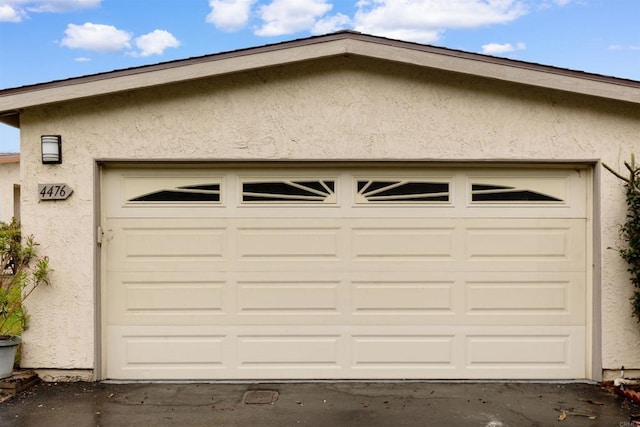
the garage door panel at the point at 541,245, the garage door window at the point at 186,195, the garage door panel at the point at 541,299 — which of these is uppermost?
the garage door window at the point at 186,195

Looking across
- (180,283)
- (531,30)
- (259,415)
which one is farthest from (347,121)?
(531,30)

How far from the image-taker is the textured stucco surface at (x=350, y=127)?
5.48m

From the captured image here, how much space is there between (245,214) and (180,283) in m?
1.03

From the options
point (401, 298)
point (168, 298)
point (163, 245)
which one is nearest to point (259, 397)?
point (168, 298)

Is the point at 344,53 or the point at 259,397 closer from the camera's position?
the point at 259,397

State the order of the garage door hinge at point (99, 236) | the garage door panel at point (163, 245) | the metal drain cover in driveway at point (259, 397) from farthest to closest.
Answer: the garage door panel at point (163, 245), the garage door hinge at point (99, 236), the metal drain cover in driveway at point (259, 397)

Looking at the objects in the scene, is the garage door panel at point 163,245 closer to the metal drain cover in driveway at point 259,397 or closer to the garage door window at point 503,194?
the metal drain cover in driveway at point 259,397

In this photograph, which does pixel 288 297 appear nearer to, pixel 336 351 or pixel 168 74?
pixel 336 351

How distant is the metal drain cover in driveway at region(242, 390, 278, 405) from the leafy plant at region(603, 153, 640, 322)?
383cm

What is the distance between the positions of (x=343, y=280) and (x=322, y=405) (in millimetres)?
1346

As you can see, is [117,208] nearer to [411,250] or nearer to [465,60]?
[411,250]

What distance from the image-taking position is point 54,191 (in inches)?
216

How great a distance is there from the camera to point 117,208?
5648 millimetres

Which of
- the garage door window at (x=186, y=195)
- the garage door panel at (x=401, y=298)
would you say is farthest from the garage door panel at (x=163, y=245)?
the garage door panel at (x=401, y=298)
